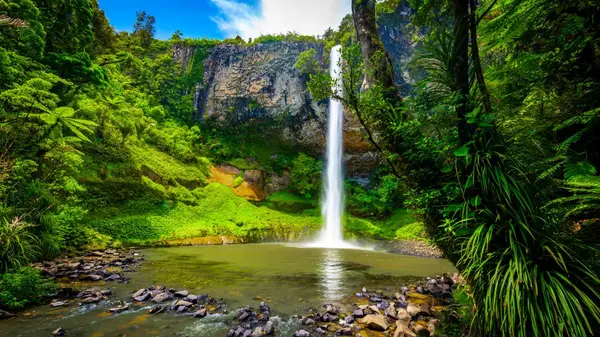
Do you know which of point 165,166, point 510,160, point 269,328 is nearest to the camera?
point 510,160

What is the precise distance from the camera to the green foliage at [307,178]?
84.8ft

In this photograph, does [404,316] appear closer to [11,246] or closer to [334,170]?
[11,246]

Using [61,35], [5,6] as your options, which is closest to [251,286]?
[5,6]

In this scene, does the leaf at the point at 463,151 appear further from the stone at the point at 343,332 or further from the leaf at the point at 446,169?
the stone at the point at 343,332

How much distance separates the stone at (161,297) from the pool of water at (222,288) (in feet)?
1.04

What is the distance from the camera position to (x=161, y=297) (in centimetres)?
525

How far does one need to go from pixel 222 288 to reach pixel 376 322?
354cm

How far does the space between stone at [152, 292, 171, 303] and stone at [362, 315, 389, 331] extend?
354cm

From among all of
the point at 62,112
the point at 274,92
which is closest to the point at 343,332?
the point at 62,112

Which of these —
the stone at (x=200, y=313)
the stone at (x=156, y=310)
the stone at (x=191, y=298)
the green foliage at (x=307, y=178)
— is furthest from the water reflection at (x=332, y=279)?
the green foliage at (x=307, y=178)

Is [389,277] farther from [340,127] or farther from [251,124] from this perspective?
[251,124]

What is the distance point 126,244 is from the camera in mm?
12805

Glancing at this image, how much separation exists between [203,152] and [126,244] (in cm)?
1454

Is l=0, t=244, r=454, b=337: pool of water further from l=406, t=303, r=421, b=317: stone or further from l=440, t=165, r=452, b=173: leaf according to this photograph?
l=440, t=165, r=452, b=173: leaf
